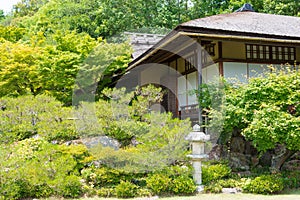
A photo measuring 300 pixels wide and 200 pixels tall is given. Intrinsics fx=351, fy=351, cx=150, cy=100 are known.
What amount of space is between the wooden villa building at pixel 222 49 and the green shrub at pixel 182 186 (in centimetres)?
345

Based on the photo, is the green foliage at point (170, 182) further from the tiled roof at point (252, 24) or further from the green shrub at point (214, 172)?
the tiled roof at point (252, 24)

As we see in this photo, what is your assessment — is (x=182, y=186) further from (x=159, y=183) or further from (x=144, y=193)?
(x=144, y=193)

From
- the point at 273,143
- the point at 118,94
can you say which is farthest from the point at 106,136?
the point at 273,143

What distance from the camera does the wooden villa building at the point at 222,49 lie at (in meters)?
10.7

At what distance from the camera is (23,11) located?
128 feet

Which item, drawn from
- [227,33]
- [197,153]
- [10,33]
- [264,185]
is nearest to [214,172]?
[197,153]

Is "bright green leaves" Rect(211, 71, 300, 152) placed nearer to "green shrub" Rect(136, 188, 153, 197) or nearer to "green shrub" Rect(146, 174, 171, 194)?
"green shrub" Rect(146, 174, 171, 194)

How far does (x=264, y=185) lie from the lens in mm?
8844

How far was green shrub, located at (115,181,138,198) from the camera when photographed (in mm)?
8570

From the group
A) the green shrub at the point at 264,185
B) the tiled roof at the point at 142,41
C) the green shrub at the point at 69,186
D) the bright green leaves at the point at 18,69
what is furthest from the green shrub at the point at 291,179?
the tiled roof at the point at 142,41

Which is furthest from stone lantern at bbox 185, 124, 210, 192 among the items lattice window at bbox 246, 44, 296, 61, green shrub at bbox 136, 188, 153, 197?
lattice window at bbox 246, 44, 296, 61

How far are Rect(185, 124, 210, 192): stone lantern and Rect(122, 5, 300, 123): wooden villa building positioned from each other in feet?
7.17

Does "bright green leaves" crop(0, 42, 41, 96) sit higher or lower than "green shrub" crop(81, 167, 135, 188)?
higher

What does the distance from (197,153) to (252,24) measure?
18.7ft
